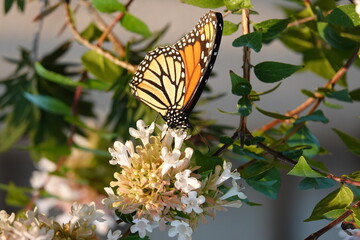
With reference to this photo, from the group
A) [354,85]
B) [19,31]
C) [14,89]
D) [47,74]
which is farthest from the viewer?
[354,85]

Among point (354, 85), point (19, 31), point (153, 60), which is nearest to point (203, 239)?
point (354, 85)

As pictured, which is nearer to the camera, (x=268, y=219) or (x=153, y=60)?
(x=153, y=60)

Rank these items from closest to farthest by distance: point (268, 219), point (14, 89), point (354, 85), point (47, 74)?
point (47, 74), point (14, 89), point (354, 85), point (268, 219)

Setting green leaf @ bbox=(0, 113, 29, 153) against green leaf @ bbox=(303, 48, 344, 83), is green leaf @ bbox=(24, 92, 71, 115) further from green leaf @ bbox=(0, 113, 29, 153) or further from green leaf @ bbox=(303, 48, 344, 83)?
green leaf @ bbox=(303, 48, 344, 83)

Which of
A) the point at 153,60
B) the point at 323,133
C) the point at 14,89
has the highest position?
the point at 153,60

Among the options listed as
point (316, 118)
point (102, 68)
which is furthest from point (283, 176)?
point (316, 118)

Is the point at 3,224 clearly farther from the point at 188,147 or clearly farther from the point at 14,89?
the point at 14,89

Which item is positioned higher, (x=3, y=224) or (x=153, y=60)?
(x=153, y=60)

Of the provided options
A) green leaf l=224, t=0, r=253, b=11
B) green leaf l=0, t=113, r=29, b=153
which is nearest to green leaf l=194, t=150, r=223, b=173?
green leaf l=224, t=0, r=253, b=11
